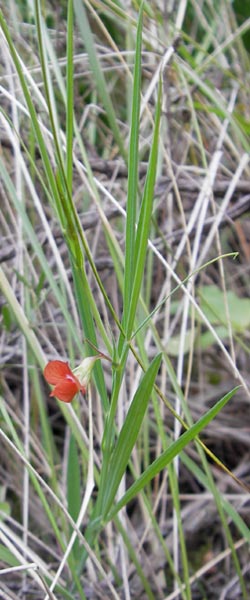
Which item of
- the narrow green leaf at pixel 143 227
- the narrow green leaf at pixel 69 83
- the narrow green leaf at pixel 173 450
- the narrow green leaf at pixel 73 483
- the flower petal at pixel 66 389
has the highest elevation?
the narrow green leaf at pixel 69 83

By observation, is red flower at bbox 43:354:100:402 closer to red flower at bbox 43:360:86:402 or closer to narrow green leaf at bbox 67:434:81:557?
red flower at bbox 43:360:86:402

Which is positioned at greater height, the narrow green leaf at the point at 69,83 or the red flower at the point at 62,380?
the narrow green leaf at the point at 69,83

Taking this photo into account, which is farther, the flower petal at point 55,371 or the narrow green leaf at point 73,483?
the narrow green leaf at point 73,483

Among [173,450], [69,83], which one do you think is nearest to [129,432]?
[173,450]

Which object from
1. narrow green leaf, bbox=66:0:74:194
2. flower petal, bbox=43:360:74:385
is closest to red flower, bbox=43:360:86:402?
flower petal, bbox=43:360:74:385

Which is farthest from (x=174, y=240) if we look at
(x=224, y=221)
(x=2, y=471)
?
(x=2, y=471)

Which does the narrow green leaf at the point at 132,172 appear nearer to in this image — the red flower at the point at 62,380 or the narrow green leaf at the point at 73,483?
the red flower at the point at 62,380

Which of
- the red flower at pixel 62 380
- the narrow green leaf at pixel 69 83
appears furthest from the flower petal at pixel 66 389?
the narrow green leaf at pixel 69 83
